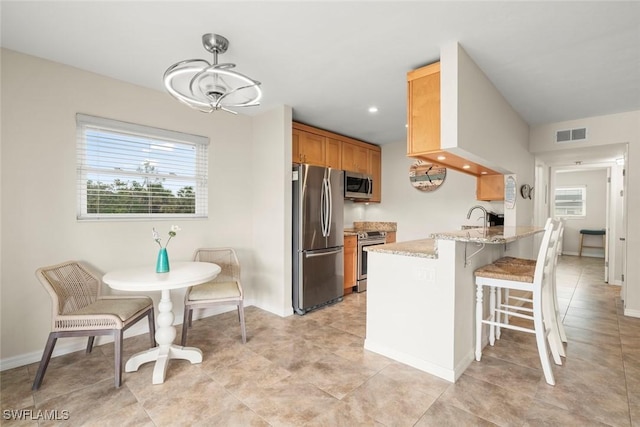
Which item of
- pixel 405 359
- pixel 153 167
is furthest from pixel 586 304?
pixel 153 167

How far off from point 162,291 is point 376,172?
400 cm

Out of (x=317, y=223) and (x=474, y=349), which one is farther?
(x=317, y=223)

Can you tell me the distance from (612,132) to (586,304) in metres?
2.19

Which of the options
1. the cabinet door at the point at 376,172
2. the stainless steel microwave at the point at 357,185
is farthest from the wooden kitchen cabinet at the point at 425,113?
the cabinet door at the point at 376,172

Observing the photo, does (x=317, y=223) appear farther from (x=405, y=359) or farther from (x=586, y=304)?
(x=586, y=304)

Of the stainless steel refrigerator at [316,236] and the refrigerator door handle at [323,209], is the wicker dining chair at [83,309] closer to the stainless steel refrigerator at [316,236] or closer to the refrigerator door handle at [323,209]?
the stainless steel refrigerator at [316,236]

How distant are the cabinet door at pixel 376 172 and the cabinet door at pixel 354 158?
0.40 ft

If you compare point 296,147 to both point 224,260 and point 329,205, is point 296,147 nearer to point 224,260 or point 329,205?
point 329,205

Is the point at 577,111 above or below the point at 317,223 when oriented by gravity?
above

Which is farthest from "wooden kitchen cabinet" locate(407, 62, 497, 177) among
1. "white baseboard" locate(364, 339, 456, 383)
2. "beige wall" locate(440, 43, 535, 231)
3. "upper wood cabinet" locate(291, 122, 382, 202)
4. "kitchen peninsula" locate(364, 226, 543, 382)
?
"upper wood cabinet" locate(291, 122, 382, 202)

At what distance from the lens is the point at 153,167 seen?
10.1 ft

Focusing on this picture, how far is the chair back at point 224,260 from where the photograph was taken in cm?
332

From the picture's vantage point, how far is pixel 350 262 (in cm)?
445

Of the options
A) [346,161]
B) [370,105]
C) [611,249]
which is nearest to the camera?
[370,105]
